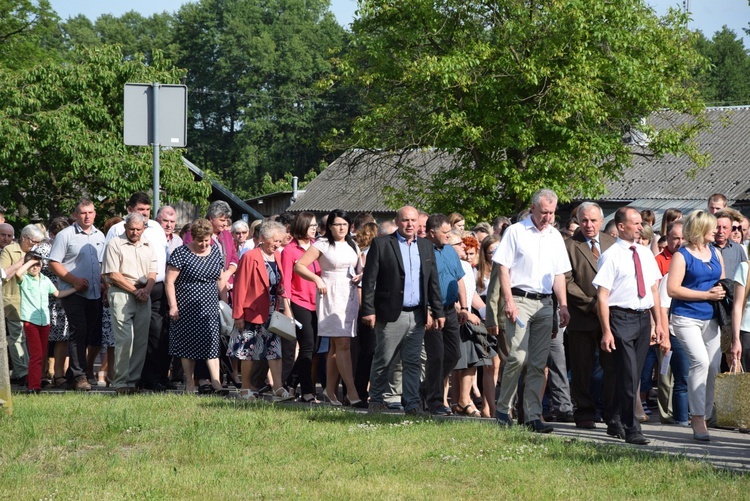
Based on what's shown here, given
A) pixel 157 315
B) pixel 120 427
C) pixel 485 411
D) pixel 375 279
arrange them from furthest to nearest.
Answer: pixel 157 315, pixel 485 411, pixel 375 279, pixel 120 427

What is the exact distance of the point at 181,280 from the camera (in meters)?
12.2

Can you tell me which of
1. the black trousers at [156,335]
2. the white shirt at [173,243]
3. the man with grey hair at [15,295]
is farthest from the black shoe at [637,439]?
the man with grey hair at [15,295]

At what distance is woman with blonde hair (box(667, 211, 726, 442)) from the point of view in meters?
9.66

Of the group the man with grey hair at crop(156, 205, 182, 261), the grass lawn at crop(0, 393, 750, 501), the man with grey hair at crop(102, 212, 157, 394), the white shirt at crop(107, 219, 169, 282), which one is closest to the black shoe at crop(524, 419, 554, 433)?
the grass lawn at crop(0, 393, 750, 501)

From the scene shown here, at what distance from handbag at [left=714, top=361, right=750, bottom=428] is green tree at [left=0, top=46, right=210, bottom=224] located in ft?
75.5

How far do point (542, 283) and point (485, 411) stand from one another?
2.33 metres

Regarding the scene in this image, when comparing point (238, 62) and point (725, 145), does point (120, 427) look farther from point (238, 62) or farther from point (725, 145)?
point (238, 62)

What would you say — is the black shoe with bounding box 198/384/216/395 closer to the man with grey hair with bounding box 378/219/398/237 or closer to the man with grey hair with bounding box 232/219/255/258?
the man with grey hair with bounding box 232/219/255/258

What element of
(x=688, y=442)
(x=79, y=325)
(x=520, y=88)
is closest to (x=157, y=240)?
(x=79, y=325)

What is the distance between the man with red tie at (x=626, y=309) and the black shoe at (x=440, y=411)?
6.73ft

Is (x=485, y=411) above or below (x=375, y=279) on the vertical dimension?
below

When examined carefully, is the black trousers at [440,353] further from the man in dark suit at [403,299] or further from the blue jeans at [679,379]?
the blue jeans at [679,379]

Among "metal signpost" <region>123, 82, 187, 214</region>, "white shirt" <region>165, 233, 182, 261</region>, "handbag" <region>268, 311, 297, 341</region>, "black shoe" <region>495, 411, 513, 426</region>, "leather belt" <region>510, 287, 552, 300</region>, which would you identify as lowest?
"black shoe" <region>495, 411, 513, 426</region>

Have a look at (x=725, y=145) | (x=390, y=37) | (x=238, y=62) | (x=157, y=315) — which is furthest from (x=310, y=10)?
(x=157, y=315)
